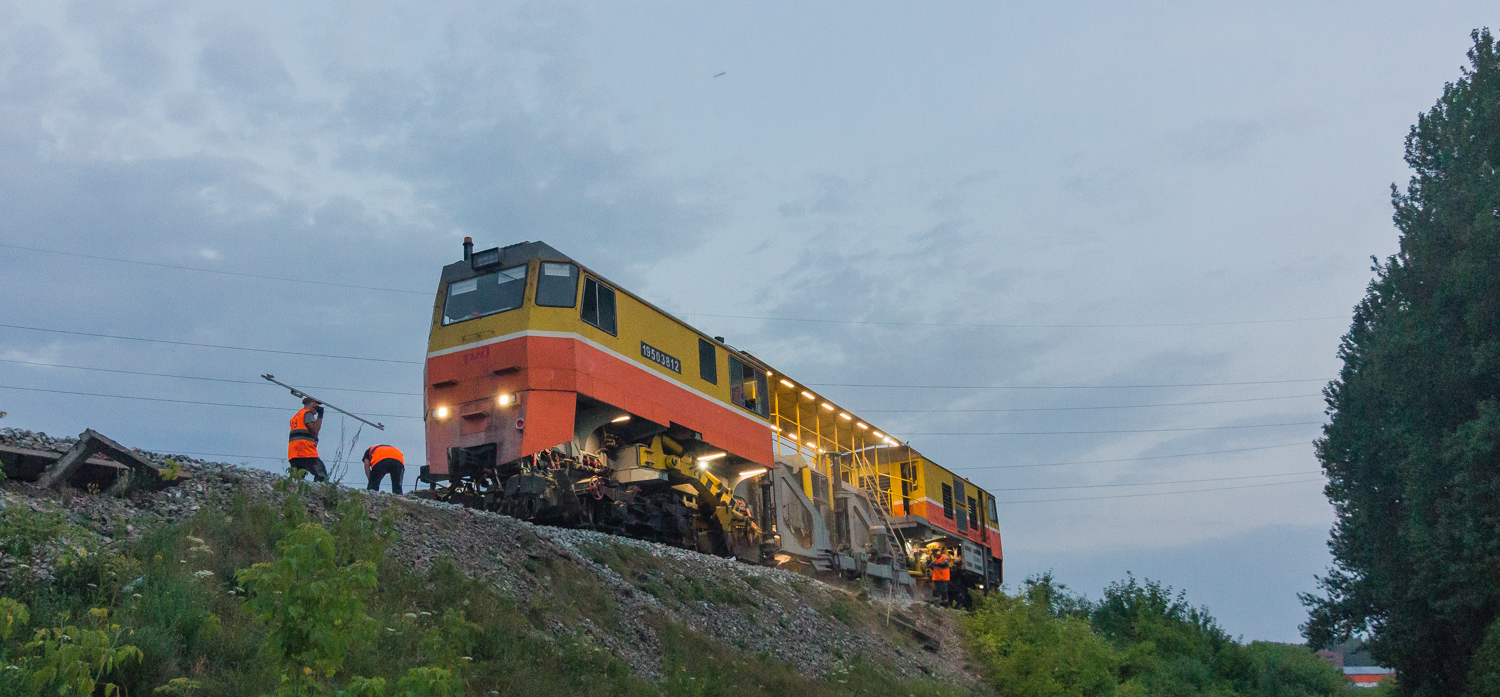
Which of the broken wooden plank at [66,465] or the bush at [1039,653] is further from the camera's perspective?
the bush at [1039,653]

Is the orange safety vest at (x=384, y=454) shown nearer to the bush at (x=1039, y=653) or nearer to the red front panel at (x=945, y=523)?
the bush at (x=1039, y=653)

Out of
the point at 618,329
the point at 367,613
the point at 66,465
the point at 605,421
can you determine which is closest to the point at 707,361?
the point at 618,329

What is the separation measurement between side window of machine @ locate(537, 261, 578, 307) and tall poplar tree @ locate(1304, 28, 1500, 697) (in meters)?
14.4

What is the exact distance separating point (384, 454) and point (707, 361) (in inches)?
255

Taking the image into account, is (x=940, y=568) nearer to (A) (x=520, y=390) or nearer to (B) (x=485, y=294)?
(A) (x=520, y=390)

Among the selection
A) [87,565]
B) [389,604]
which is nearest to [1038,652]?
[389,604]

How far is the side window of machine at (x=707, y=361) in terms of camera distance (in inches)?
765

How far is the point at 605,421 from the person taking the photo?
54.7ft

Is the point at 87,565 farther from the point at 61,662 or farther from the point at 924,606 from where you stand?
the point at 924,606

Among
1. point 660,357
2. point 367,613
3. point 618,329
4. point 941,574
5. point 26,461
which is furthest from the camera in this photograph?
point 941,574

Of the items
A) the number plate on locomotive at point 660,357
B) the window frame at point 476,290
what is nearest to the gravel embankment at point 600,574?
the number plate on locomotive at point 660,357

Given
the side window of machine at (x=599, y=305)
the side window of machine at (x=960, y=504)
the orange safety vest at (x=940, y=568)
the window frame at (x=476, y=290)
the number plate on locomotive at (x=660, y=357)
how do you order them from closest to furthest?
the window frame at (x=476, y=290)
the side window of machine at (x=599, y=305)
the number plate on locomotive at (x=660, y=357)
the orange safety vest at (x=940, y=568)
the side window of machine at (x=960, y=504)

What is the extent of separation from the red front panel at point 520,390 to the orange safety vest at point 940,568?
39.7ft

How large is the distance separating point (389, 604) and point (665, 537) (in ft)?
27.2
